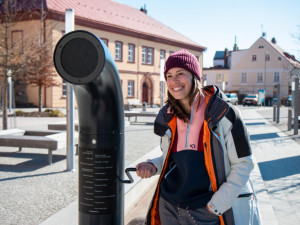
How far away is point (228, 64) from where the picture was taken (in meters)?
66.4

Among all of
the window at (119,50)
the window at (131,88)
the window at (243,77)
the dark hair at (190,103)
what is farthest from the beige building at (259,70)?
the dark hair at (190,103)

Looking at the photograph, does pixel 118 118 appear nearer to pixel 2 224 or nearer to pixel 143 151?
pixel 2 224

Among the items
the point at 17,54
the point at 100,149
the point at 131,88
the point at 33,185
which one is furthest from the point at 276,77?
the point at 100,149

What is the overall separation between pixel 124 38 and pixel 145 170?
105 feet

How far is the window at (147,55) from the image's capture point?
3572 cm

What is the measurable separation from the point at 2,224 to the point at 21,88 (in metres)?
26.4

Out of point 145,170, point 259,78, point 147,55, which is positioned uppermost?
point 147,55

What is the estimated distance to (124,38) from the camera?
33281 mm

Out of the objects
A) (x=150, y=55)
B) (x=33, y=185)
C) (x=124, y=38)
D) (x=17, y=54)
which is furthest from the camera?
(x=150, y=55)

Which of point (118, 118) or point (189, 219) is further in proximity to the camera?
point (118, 118)

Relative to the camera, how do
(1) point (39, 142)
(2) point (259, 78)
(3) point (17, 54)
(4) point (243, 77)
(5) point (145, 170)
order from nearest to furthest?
(5) point (145, 170)
(1) point (39, 142)
(3) point (17, 54)
(2) point (259, 78)
(4) point (243, 77)

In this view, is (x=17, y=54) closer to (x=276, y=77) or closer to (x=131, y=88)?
(x=131, y=88)

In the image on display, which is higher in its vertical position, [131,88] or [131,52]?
[131,52]

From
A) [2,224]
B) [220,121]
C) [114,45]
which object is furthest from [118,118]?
[114,45]
